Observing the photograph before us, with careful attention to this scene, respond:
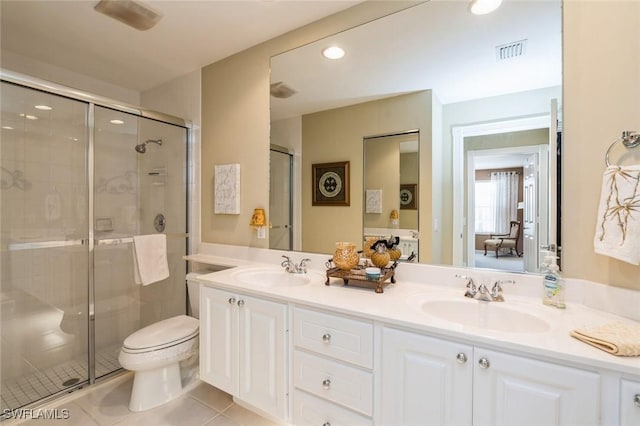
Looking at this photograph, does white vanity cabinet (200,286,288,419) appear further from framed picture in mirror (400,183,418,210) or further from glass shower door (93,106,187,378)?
glass shower door (93,106,187,378)

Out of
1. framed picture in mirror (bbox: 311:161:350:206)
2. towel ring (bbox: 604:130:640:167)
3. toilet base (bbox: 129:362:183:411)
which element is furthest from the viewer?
framed picture in mirror (bbox: 311:161:350:206)

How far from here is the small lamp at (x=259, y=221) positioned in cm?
211

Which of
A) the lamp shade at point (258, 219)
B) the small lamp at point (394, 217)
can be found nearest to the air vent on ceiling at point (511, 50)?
the small lamp at point (394, 217)

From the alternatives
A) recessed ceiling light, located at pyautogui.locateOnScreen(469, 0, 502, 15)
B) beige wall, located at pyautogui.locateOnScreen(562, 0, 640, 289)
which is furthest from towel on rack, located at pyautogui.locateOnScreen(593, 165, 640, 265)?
recessed ceiling light, located at pyautogui.locateOnScreen(469, 0, 502, 15)

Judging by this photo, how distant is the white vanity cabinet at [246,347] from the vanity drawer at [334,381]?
0.10 m

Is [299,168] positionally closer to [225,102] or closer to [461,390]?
[225,102]

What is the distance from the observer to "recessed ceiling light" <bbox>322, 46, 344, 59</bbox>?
1.85 meters

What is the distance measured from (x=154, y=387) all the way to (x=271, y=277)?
3.29 feet

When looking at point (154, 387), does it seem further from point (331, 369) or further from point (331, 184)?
point (331, 184)

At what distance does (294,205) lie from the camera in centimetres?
208

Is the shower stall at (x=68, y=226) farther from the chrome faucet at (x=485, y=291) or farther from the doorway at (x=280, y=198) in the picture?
the chrome faucet at (x=485, y=291)

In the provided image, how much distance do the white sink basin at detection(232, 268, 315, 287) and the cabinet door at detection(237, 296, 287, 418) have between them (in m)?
0.30

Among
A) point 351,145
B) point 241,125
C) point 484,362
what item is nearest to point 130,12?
point 241,125

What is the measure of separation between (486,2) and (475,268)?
4.35 feet
